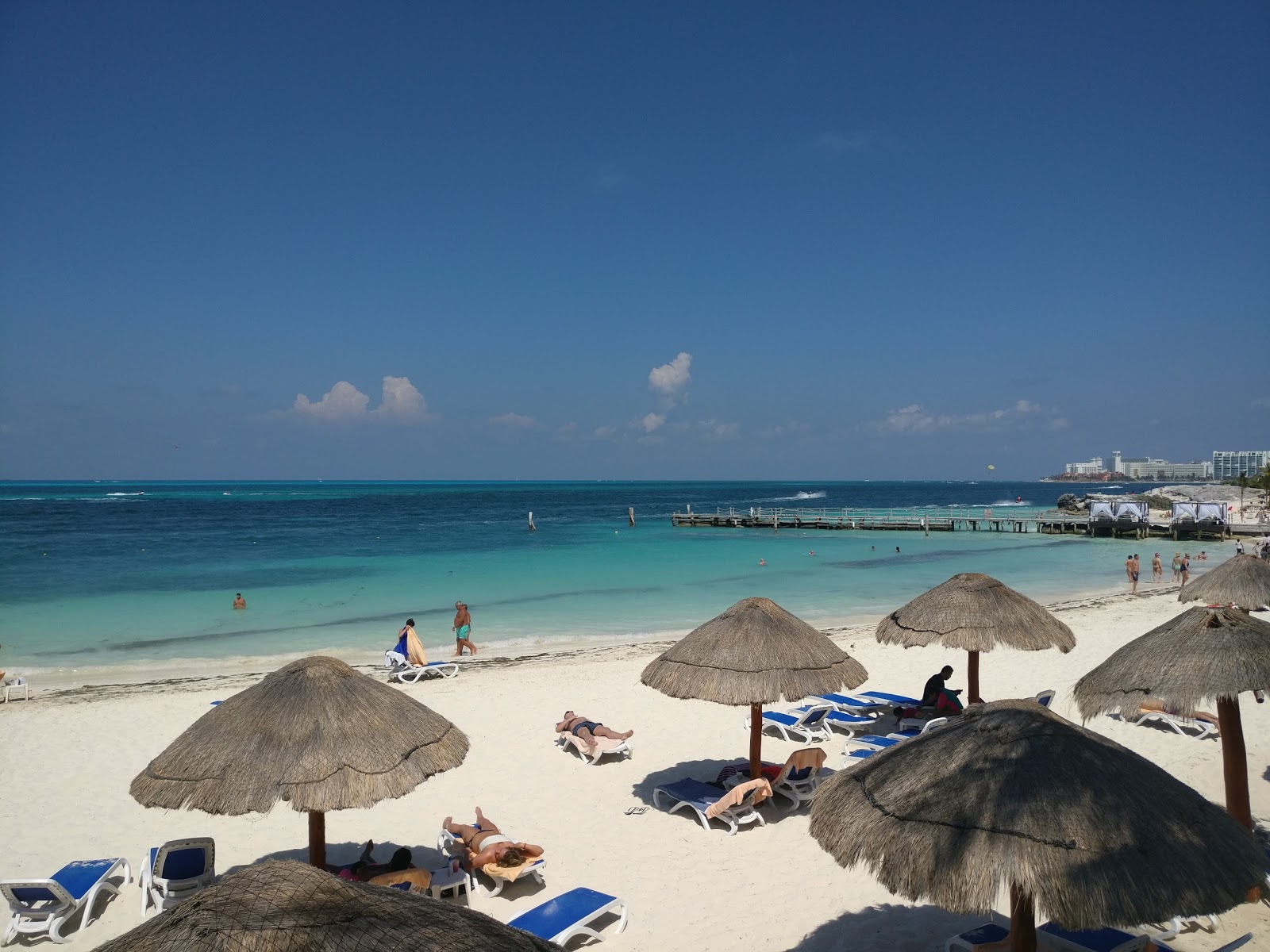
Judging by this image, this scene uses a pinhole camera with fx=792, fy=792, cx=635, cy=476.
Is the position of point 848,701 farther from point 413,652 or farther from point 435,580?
point 435,580

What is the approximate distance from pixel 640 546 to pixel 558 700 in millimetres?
28991

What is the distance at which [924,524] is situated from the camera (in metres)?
48.0

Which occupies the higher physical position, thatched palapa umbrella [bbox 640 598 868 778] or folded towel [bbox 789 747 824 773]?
thatched palapa umbrella [bbox 640 598 868 778]

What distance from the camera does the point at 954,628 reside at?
888cm

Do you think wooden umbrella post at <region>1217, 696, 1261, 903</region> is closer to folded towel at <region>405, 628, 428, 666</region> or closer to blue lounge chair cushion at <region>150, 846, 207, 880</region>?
blue lounge chair cushion at <region>150, 846, 207, 880</region>

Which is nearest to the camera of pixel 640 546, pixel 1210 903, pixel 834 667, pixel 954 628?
pixel 1210 903

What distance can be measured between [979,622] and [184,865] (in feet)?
25.8

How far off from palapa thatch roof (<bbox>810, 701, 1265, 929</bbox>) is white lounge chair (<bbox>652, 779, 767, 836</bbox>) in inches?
135

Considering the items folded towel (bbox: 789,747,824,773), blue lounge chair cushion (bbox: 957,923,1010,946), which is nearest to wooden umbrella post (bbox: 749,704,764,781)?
folded towel (bbox: 789,747,824,773)

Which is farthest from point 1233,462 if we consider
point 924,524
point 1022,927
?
point 1022,927

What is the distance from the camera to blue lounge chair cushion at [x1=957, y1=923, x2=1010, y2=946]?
4.88m

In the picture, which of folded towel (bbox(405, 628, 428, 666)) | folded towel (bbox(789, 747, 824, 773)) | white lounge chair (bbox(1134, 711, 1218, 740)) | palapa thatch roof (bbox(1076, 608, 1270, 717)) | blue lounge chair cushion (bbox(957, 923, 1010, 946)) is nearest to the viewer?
blue lounge chair cushion (bbox(957, 923, 1010, 946))

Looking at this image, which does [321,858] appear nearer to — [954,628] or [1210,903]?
[1210,903]

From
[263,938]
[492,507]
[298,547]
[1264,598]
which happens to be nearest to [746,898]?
[263,938]
